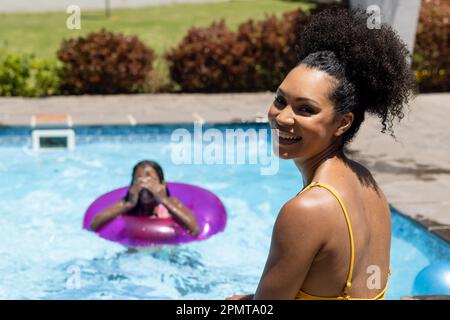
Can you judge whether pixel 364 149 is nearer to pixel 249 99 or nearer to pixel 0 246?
pixel 249 99

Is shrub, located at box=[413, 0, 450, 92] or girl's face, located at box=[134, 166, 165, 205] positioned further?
shrub, located at box=[413, 0, 450, 92]

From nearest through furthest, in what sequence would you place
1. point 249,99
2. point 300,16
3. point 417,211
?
point 417,211, point 249,99, point 300,16

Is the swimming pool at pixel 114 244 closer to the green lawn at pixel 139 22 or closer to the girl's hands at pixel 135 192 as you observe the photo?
the girl's hands at pixel 135 192

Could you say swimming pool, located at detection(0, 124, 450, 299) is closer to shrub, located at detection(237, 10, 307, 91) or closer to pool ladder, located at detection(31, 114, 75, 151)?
pool ladder, located at detection(31, 114, 75, 151)

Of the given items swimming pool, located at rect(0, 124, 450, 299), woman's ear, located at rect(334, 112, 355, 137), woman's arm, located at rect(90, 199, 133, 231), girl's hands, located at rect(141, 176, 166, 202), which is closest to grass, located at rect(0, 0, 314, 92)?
swimming pool, located at rect(0, 124, 450, 299)

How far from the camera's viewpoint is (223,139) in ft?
35.4

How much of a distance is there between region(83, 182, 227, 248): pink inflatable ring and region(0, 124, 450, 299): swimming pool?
0.17 m

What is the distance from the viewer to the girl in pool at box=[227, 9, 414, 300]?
2.29m

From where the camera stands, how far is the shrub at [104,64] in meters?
12.8

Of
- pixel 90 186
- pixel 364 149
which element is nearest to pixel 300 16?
pixel 364 149

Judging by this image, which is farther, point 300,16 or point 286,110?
point 300,16

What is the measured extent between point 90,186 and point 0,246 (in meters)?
2.14

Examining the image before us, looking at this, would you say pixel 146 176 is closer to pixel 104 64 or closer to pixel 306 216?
pixel 306 216

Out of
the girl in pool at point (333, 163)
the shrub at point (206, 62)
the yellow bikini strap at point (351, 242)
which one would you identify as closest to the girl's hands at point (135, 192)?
the girl in pool at point (333, 163)
